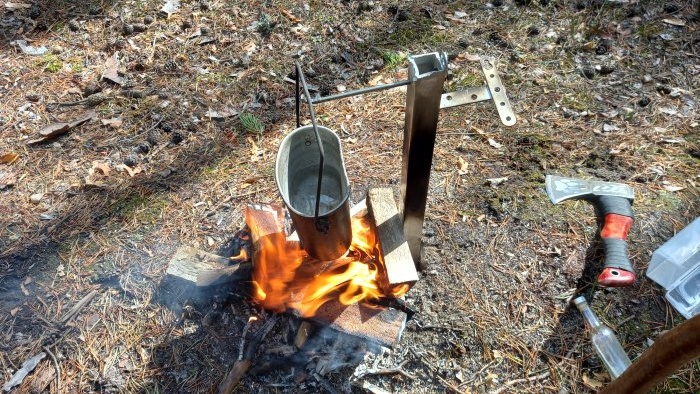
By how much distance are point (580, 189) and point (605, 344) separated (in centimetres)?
95

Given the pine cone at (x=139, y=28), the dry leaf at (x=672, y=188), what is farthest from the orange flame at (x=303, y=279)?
the pine cone at (x=139, y=28)

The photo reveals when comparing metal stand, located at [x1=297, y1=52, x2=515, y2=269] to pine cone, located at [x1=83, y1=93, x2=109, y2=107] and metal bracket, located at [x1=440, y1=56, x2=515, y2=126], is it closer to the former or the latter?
metal bracket, located at [x1=440, y1=56, x2=515, y2=126]

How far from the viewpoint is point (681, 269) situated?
98.5 inches

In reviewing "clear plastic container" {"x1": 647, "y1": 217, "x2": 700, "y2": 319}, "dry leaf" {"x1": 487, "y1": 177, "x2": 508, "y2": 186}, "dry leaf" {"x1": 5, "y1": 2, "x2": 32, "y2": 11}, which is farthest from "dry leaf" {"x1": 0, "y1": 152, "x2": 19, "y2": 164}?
"clear plastic container" {"x1": 647, "y1": 217, "x2": 700, "y2": 319}

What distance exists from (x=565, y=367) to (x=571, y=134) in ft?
5.58

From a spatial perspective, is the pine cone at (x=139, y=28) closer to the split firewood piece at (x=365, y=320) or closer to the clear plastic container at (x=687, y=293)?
the split firewood piece at (x=365, y=320)

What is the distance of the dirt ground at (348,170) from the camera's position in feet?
7.83

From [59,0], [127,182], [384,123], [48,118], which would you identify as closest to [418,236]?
[384,123]

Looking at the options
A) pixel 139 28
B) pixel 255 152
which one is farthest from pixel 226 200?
pixel 139 28

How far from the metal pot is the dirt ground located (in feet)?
A: 1.76

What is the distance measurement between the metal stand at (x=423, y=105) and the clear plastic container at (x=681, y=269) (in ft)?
4.45

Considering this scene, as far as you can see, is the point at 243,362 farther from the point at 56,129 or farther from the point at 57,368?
the point at 56,129

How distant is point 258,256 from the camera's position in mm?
2465

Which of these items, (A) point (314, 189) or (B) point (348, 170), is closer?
(A) point (314, 189)
